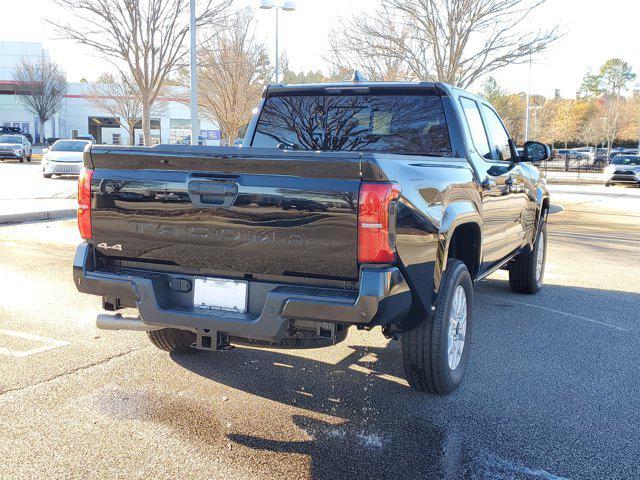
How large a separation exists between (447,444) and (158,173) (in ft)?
7.06

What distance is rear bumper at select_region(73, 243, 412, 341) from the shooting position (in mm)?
3256

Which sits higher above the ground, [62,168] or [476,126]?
[476,126]

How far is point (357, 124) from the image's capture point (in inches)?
199

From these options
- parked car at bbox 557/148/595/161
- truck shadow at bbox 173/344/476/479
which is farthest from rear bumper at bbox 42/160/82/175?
parked car at bbox 557/148/595/161

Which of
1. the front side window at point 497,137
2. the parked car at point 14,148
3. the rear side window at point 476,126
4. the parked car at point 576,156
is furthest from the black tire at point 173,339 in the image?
the parked car at point 576,156

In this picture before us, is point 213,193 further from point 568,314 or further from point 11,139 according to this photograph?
point 11,139

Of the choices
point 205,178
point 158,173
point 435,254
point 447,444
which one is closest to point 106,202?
point 158,173

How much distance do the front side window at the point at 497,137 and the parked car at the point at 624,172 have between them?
2537 centimetres

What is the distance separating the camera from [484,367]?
15.8 feet

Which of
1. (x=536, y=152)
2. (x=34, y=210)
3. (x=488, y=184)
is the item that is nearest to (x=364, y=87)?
(x=488, y=184)

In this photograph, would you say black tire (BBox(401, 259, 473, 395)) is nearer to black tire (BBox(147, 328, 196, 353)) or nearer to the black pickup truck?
the black pickup truck

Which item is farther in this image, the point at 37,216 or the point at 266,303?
the point at 37,216

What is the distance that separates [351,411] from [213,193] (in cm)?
156

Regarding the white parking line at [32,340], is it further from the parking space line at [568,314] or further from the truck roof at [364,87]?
the parking space line at [568,314]
